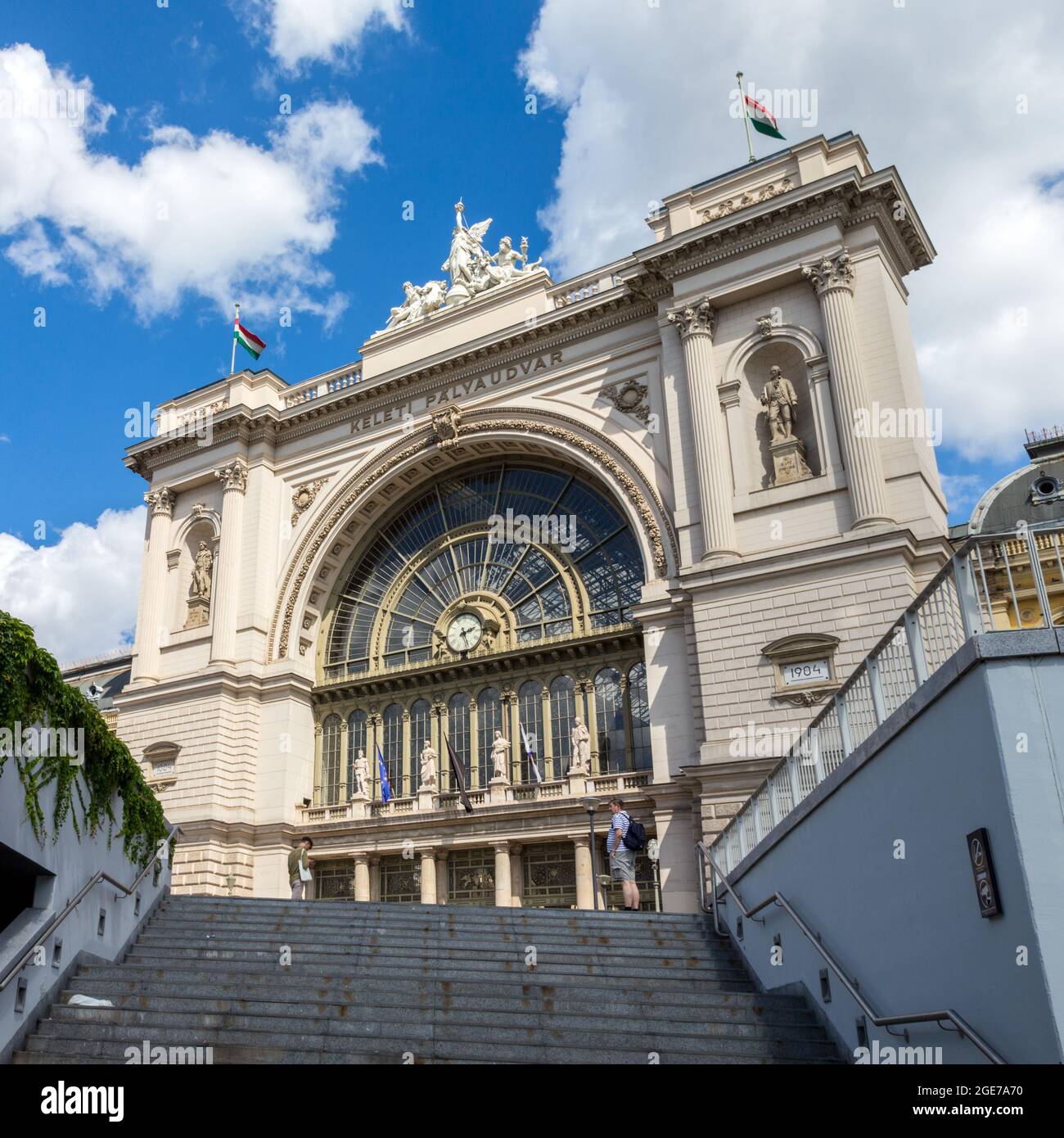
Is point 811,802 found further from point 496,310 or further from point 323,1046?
point 496,310

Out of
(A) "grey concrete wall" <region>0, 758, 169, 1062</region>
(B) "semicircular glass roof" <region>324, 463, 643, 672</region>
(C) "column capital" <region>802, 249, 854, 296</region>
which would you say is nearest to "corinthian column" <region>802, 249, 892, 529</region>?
(C) "column capital" <region>802, 249, 854, 296</region>

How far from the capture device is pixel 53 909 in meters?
11.9

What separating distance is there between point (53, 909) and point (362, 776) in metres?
19.0

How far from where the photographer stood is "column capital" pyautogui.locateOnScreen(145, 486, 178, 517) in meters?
37.3

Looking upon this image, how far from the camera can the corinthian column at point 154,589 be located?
35000 mm

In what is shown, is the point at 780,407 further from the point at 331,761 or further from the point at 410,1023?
the point at 410,1023

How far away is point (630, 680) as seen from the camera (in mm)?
28266

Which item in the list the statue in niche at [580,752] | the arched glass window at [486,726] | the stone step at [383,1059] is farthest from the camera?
the arched glass window at [486,726]

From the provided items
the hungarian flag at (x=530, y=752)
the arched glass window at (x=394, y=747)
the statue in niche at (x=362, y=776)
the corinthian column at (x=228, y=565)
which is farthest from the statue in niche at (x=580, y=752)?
the corinthian column at (x=228, y=565)

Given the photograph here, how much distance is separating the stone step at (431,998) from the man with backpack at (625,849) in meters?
5.29

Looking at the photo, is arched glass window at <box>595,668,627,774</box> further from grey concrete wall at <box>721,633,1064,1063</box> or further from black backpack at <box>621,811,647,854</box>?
grey concrete wall at <box>721,633,1064,1063</box>

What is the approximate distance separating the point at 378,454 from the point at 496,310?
19.3 ft

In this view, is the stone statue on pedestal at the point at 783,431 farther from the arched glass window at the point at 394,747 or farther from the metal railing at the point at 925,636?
the arched glass window at the point at 394,747
